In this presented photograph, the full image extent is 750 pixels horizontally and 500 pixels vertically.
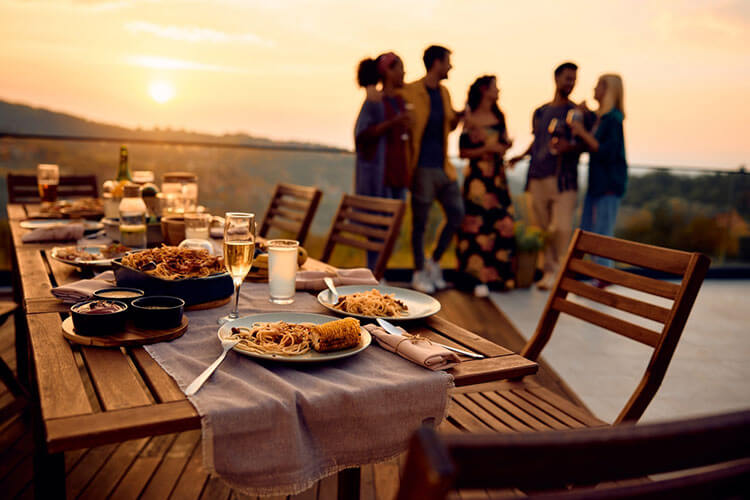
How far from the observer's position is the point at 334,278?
157cm

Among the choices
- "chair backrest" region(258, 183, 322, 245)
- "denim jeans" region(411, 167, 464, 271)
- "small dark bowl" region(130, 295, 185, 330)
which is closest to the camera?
"small dark bowl" region(130, 295, 185, 330)

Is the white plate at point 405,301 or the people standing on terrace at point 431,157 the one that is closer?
the white plate at point 405,301

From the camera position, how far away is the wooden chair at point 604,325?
4.59ft

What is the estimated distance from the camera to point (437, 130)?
4.41 m

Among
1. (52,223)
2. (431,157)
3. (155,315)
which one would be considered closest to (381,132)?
(431,157)

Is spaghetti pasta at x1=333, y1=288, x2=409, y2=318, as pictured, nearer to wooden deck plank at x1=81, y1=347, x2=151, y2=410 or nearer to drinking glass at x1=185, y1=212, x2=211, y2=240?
wooden deck plank at x1=81, y1=347, x2=151, y2=410

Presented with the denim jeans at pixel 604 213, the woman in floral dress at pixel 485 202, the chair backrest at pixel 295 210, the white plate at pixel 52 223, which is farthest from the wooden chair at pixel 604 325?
the denim jeans at pixel 604 213

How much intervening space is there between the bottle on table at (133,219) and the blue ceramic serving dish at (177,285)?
55 cm

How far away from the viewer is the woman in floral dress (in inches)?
182

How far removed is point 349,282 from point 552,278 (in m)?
3.97

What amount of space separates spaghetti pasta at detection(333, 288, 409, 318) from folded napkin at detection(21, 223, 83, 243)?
4.05 ft

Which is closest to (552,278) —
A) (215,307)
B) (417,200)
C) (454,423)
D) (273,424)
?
(417,200)

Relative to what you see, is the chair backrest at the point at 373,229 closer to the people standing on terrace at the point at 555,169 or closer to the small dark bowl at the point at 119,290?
the small dark bowl at the point at 119,290

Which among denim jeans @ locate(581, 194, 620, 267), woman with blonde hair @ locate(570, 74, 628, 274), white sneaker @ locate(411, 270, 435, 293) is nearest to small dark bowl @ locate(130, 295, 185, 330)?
white sneaker @ locate(411, 270, 435, 293)
